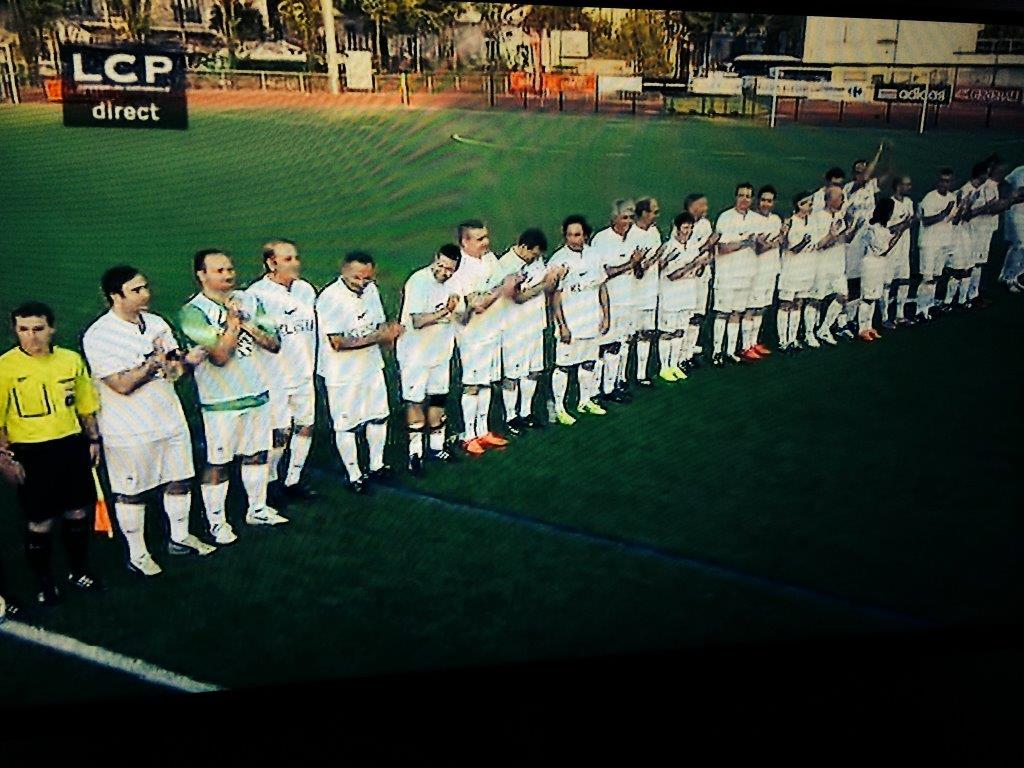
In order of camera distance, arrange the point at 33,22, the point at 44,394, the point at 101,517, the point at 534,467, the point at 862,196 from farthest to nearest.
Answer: the point at 862,196 → the point at 534,467 → the point at 101,517 → the point at 44,394 → the point at 33,22

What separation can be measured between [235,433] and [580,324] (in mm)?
987

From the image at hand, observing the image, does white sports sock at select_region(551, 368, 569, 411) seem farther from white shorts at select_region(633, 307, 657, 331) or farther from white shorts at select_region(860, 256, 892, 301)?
white shorts at select_region(860, 256, 892, 301)

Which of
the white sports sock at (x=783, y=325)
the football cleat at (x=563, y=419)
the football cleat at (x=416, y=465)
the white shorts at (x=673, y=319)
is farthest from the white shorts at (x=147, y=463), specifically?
the white sports sock at (x=783, y=325)

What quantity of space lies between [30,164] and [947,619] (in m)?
2.86

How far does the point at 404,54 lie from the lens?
7.48ft

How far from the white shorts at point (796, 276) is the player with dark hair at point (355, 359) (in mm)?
1171

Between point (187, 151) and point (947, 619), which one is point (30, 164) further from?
point (947, 619)

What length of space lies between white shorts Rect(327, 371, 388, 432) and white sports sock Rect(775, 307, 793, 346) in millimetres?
1201

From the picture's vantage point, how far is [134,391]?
7.26 feet

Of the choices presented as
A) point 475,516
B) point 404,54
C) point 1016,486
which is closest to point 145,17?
point 404,54

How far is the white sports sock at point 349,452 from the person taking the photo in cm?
244

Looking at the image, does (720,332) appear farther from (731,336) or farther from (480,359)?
(480,359)

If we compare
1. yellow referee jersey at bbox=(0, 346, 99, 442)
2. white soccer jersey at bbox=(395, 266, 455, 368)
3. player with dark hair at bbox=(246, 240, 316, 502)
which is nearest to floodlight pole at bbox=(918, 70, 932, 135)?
white soccer jersey at bbox=(395, 266, 455, 368)

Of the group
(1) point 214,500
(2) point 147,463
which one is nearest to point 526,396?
(1) point 214,500
